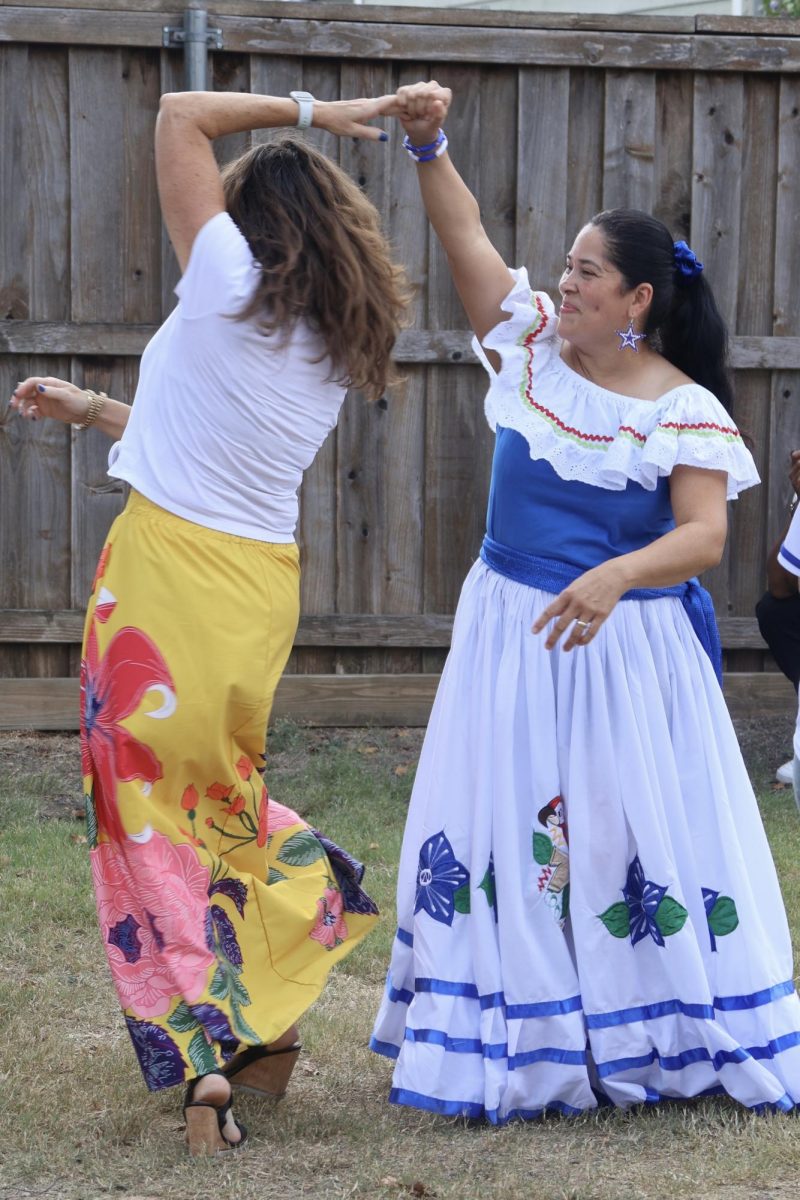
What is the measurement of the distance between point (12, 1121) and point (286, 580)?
1224 mm

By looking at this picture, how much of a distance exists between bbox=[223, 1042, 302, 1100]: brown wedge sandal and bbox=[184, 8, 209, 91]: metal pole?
385cm

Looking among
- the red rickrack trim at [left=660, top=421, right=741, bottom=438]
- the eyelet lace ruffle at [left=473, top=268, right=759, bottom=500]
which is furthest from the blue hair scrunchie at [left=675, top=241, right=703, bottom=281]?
the red rickrack trim at [left=660, top=421, right=741, bottom=438]

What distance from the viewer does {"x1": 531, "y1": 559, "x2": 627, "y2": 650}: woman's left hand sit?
2.90m

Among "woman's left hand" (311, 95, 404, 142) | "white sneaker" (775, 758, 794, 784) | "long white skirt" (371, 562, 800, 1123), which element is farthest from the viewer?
"white sneaker" (775, 758, 794, 784)

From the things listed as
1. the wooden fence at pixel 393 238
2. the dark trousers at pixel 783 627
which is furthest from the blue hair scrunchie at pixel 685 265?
the wooden fence at pixel 393 238

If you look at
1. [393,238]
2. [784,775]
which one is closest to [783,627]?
[784,775]

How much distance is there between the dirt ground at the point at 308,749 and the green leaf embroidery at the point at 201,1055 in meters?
2.70

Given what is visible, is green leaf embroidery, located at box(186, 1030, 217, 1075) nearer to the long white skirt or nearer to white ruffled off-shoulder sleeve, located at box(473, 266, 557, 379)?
→ the long white skirt

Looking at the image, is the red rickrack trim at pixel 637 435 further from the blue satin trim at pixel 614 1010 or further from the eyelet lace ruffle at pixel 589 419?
the blue satin trim at pixel 614 1010

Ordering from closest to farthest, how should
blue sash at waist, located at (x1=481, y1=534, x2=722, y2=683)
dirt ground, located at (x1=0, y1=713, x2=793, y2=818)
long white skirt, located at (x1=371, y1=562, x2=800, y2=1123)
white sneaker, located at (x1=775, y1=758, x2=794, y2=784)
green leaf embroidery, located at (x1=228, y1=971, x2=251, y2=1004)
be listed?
green leaf embroidery, located at (x1=228, y1=971, x2=251, y2=1004) < long white skirt, located at (x1=371, y1=562, x2=800, y2=1123) < blue sash at waist, located at (x1=481, y1=534, x2=722, y2=683) < dirt ground, located at (x1=0, y1=713, x2=793, y2=818) < white sneaker, located at (x1=775, y1=758, x2=794, y2=784)

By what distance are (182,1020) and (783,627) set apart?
3.38 metres

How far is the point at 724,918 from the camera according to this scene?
3.26 meters

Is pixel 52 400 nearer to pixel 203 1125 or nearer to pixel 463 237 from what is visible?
pixel 463 237

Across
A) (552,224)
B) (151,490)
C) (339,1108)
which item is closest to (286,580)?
(151,490)
